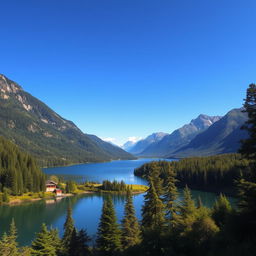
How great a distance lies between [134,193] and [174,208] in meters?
97.2

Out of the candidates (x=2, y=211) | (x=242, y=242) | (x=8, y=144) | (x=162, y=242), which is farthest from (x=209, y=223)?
(x=8, y=144)

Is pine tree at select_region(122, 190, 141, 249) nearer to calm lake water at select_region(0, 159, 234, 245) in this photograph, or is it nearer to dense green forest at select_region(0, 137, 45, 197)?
calm lake water at select_region(0, 159, 234, 245)

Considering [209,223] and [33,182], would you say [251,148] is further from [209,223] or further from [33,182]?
[33,182]

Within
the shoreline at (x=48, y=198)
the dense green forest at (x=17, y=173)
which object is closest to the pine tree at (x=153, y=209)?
the shoreline at (x=48, y=198)

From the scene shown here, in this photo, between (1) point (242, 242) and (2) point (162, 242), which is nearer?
(1) point (242, 242)

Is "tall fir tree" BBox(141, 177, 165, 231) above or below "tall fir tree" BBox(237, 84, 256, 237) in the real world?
below

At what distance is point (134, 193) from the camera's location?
122312 mm

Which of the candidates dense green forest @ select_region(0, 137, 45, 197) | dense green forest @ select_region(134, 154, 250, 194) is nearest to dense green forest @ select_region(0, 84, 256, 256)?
dense green forest @ select_region(134, 154, 250, 194)

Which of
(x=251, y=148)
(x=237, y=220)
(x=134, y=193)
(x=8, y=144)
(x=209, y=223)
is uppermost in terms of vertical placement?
(x=8, y=144)

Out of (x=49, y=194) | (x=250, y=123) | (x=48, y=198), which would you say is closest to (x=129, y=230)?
(x=250, y=123)

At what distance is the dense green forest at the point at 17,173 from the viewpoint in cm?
10765

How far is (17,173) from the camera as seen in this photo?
11081 cm

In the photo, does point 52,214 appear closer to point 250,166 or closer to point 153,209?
point 153,209

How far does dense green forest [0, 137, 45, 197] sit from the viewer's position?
108 meters
